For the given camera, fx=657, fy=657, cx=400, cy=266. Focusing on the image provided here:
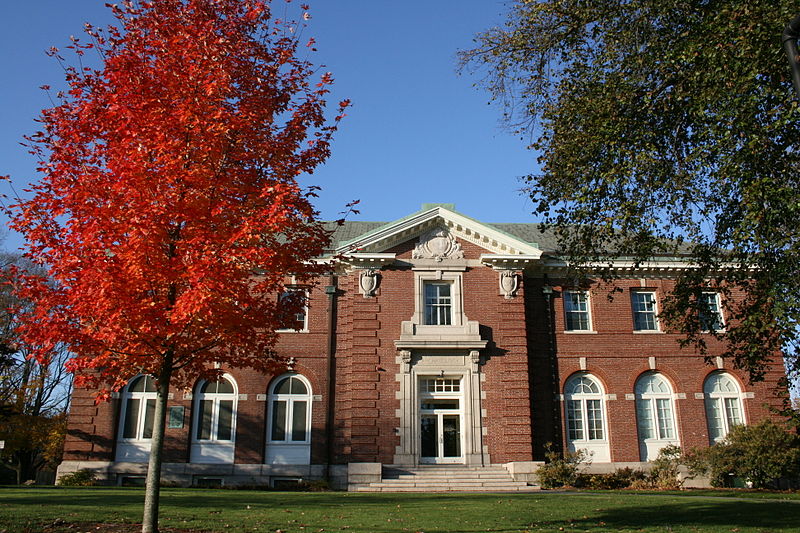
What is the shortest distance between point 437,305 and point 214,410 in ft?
32.4

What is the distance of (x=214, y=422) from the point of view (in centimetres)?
2608

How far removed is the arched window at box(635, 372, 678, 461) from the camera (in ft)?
87.5

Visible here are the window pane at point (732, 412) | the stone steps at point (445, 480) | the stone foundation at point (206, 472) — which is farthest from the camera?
the window pane at point (732, 412)

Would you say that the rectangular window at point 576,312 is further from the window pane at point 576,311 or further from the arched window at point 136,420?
the arched window at point 136,420

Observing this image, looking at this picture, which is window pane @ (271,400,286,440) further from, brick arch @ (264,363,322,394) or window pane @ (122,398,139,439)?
window pane @ (122,398,139,439)

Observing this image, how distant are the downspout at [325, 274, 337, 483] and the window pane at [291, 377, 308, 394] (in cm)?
120

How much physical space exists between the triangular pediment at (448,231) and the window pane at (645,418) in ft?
25.1

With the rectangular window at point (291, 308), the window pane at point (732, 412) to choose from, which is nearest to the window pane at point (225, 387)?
the rectangular window at point (291, 308)

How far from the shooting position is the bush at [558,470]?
23.6 meters

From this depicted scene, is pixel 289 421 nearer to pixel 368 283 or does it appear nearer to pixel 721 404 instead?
A: pixel 368 283

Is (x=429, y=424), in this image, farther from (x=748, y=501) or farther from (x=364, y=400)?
(x=748, y=501)

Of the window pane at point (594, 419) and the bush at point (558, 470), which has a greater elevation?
the window pane at point (594, 419)

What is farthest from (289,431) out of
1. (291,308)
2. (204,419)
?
(291,308)

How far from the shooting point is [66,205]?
397 inches
